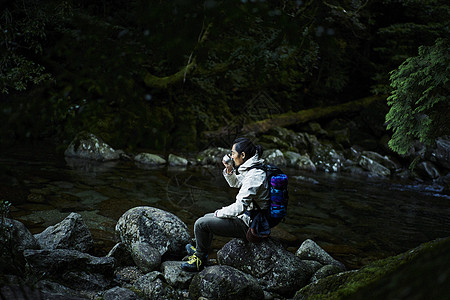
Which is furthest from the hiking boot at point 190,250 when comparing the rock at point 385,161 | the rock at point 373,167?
the rock at point 385,161

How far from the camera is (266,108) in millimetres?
19297

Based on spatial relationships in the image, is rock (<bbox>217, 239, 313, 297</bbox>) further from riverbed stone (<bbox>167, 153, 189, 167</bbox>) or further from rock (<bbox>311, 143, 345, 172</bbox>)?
rock (<bbox>311, 143, 345, 172</bbox>)

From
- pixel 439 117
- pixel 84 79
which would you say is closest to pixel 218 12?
pixel 84 79

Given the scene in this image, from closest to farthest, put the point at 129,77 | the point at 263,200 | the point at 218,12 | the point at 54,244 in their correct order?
the point at 129,77
the point at 218,12
the point at 263,200
the point at 54,244

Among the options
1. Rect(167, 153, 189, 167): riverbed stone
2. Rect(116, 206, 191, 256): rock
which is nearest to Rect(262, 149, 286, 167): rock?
Rect(167, 153, 189, 167): riverbed stone

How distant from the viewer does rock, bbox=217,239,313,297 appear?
346 centimetres

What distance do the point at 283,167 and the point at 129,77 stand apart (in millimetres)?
12489

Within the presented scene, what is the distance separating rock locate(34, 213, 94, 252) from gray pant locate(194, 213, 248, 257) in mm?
1585

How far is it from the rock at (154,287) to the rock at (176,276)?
0.11m

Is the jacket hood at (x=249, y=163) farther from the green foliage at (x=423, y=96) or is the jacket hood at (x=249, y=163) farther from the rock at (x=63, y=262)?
the green foliage at (x=423, y=96)

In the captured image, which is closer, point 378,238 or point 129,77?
point 129,77

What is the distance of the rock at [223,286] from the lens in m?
3.04

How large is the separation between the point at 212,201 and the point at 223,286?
447 centimetres

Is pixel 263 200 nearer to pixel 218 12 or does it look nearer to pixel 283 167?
pixel 218 12
